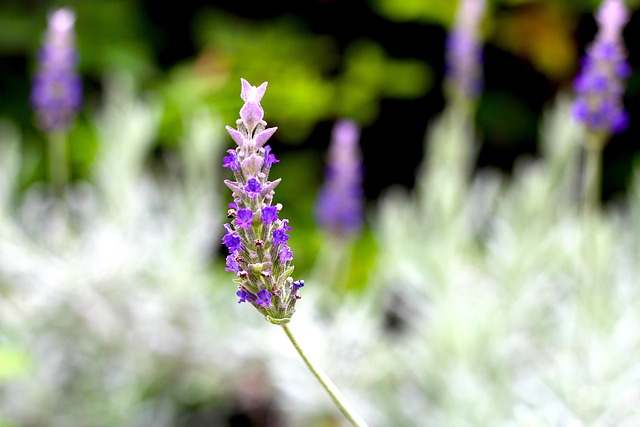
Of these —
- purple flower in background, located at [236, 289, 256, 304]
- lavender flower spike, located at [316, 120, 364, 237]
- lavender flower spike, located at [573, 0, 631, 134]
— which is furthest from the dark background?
purple flower in background, located at [236, 289, 256, 304]

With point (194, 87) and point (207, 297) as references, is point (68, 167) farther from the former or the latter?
point (207, 297)

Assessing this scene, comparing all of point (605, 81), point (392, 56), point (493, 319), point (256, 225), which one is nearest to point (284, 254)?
point (256, 225)

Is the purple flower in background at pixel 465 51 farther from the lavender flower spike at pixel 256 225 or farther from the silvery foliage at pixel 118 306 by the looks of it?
the lavender flower spike at pixel 256 225

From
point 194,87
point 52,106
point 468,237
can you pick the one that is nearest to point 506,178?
point 468,237

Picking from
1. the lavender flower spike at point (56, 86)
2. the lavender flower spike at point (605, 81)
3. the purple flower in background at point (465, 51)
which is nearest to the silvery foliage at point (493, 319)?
the purple flower in background at point (465, 51)

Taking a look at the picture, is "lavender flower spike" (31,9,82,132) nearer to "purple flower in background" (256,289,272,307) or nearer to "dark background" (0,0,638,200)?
"dark background" (0,0,638,200)
